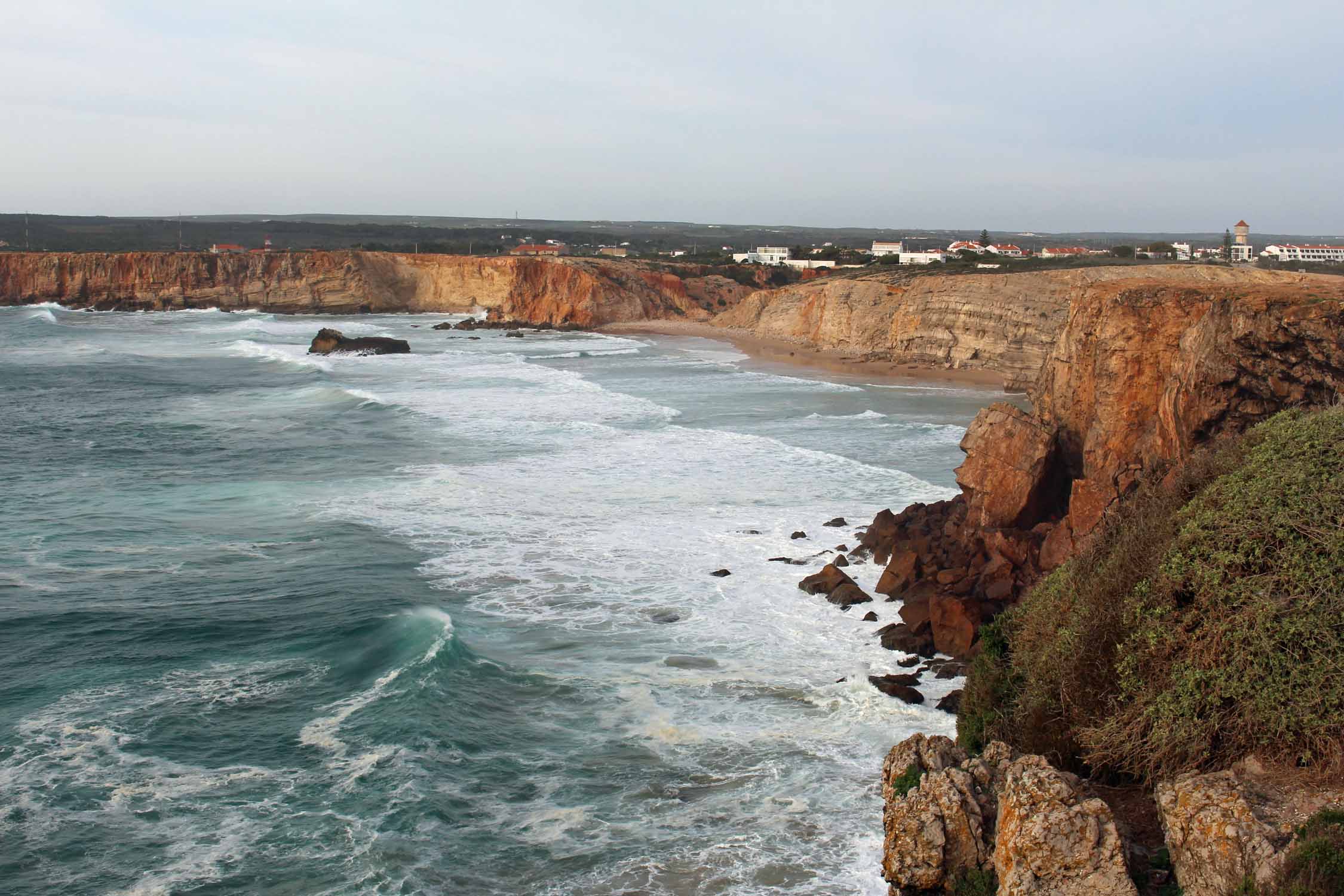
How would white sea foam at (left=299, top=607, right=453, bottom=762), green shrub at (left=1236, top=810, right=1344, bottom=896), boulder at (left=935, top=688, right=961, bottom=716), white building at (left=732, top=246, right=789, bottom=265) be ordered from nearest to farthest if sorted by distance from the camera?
green shrub at (left=1236, top=810, right=1344, bottom=896) → white sea foam at (left=299, top=607, right=453, bottom=762) → boulder at (left=935, top=688, right=961, bottom=716) → white building at (left=732, top=246, right=789, bottom=265)

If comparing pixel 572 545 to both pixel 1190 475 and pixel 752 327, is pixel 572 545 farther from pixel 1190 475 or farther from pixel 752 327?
pixel 752 327

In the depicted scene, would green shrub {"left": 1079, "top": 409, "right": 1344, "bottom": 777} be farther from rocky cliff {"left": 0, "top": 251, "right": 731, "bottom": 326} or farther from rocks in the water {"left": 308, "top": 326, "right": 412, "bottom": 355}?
rocky cliff {"left": 0, "top": 251, "right": 731, "bottom": 326}

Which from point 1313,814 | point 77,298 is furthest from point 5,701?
point 77,298

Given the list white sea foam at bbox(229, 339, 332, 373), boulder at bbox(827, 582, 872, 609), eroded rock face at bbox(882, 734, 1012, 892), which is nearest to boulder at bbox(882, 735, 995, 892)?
eroded rock face at bbox(882, 734, 1012, 892)

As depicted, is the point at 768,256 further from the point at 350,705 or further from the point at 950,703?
the point at 350,705

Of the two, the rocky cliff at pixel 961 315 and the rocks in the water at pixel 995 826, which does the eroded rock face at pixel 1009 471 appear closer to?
the rocks in the water at pixel 995 826

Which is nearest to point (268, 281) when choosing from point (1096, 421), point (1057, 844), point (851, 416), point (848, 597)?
point (851, 416)
